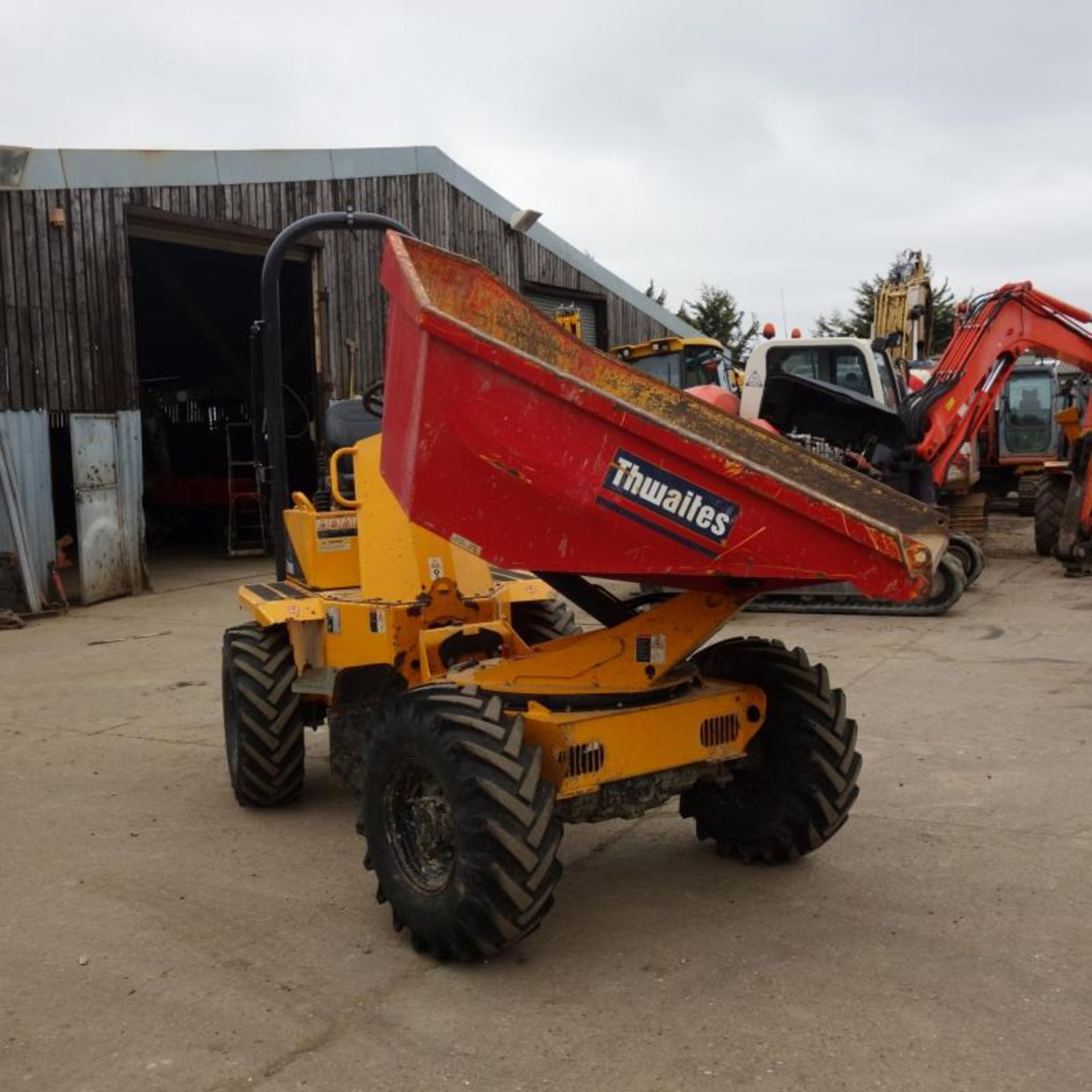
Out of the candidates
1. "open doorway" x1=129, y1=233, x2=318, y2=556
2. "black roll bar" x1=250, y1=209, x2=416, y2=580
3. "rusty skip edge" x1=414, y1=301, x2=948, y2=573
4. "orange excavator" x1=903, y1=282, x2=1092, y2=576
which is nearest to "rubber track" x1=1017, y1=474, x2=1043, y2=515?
"orange excavator" x1=903, y1=282, x2=1092, y2=576

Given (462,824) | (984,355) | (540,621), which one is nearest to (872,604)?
(984,355)

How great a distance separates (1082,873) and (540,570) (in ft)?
8.16

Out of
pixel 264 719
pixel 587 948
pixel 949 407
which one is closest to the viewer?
pixel 587 948

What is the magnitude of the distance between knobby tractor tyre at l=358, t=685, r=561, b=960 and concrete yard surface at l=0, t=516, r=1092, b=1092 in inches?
7.4

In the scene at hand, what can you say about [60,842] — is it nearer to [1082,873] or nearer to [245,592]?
[245,592]

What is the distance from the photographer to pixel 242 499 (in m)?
19.1

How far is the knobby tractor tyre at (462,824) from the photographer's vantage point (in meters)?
3.50

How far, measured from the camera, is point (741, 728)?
4.16 m

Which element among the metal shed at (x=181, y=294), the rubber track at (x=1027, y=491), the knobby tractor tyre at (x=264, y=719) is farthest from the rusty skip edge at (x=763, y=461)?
the rubber track at (x=1027, y=491)

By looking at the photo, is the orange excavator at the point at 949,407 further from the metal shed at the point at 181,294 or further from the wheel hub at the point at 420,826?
the wheel hub at the point at 420,826

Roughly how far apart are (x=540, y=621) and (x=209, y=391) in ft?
61.5

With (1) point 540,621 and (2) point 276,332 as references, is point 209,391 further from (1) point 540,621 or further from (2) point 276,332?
(1) point 540,621

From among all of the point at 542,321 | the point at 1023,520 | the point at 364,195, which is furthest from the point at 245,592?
the point at 1023,520

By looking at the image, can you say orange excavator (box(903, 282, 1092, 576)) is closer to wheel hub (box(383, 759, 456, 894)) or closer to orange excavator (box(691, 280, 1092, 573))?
orange excavator (box(691, 280, 1092, 573))
